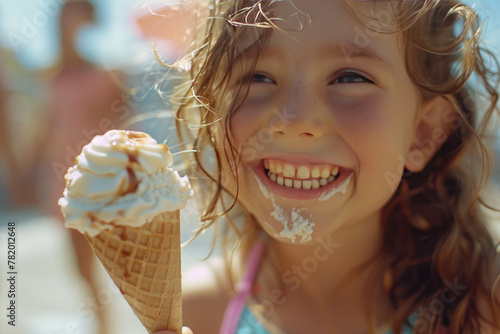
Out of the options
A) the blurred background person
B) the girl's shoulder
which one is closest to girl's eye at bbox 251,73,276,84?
the girl's shoulder

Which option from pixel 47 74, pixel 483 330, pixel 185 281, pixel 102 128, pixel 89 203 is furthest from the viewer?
pixel 47 74

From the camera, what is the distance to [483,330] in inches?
57.8

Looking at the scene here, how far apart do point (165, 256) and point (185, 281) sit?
66 cm

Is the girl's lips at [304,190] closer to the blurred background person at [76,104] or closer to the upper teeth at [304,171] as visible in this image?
the upper teeth at [304,171]

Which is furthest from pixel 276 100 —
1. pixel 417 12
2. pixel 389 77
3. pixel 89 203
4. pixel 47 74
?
pixel 47 74

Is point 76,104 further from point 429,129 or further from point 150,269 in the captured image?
point 429,129

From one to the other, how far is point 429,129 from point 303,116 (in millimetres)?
485

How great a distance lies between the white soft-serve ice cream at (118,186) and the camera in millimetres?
1020

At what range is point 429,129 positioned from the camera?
152 cm

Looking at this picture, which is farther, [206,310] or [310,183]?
[206,310]

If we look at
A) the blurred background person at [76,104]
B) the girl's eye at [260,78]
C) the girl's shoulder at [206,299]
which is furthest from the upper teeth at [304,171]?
the blurred background person at [76,104]

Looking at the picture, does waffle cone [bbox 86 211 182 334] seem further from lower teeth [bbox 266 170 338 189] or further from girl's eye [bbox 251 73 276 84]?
girl's eye [bbox 251 73 276 84]

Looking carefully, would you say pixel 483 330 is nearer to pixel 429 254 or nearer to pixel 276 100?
pixel 429 254

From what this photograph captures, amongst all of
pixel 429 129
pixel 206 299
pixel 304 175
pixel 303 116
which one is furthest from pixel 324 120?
pixel 206 299
